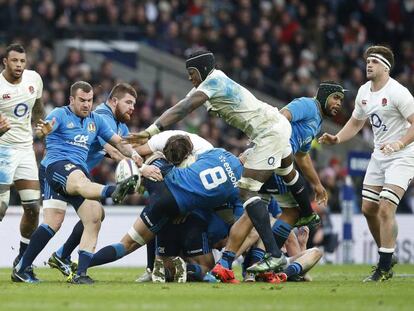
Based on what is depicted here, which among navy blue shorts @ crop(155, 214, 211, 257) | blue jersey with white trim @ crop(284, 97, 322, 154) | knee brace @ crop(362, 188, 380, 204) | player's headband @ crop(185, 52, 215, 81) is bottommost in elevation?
navy blue shorts @ crop(155, 214, 211, 257)

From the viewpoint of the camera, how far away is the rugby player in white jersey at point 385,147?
13.5 metres

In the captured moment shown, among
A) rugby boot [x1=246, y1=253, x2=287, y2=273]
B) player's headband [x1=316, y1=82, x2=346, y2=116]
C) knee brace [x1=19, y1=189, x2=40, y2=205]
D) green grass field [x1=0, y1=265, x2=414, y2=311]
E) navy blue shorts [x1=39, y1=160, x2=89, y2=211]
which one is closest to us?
green grass field [x1=0, y1=265, x2=414, y2=311]

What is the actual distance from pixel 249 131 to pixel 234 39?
15.1 m

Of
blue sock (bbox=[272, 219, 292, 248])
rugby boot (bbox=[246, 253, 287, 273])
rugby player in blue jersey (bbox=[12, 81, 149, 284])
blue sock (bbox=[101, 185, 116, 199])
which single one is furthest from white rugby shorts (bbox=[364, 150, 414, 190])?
blue sock (bbox=[101, 185, 116, 199])

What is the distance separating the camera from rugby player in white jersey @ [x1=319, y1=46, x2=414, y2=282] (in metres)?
13.5

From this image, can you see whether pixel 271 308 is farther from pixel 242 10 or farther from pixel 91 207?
pixel 242 10

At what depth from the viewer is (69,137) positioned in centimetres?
1311

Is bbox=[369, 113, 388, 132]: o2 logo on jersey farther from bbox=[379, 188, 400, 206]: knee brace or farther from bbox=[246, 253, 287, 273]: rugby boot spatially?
bbox=[246, 253, 287, 273]: rugby boot

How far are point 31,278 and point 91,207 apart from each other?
111 centimetres

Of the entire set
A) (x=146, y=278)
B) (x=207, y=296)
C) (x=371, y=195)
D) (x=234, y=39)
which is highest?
(x=234, y=39)

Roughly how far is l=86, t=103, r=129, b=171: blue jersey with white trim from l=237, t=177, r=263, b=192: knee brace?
1.90 meters

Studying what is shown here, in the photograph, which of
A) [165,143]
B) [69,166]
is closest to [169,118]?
[69,166]

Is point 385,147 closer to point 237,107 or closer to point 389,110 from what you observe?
point 389,110

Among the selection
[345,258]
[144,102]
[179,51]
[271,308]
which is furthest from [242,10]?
[271,308]
